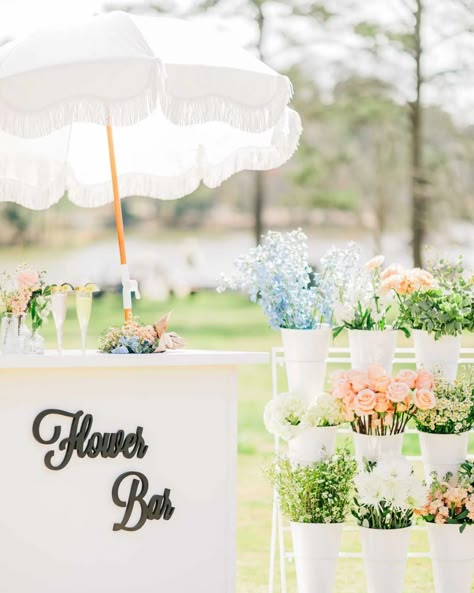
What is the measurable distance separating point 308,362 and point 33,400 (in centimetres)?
99

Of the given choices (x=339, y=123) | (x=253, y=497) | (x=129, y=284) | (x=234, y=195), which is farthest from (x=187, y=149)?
(x=234, y=195)

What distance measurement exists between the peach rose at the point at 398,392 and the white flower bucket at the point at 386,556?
46 cm

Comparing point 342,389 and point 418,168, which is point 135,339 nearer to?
point 342,389

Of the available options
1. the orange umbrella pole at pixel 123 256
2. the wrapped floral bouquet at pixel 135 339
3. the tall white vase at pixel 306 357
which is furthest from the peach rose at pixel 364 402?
the orange umbrella pole at pixel 123 256

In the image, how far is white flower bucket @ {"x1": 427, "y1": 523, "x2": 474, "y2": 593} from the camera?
11.9 ft

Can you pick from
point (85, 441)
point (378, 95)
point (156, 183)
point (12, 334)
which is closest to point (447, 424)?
point (85, 441)

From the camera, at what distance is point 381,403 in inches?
140

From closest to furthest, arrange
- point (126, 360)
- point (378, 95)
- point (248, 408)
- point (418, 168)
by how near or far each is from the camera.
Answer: point (126, 360), point (248, 408), point (418, 168), point (378, 95)

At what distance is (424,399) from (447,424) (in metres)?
0.20

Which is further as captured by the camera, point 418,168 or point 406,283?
point 418,168

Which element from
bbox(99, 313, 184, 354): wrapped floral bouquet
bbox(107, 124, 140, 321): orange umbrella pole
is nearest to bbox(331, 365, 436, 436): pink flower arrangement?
bbox(99, 313, 184, 354): wrapped floral bouquet

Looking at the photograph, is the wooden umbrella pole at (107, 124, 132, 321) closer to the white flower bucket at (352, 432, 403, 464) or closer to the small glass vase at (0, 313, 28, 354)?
the small glass vase at (0, 313, 28, 354)

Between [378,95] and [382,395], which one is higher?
[378,95]

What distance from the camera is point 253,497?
7.01 meters
